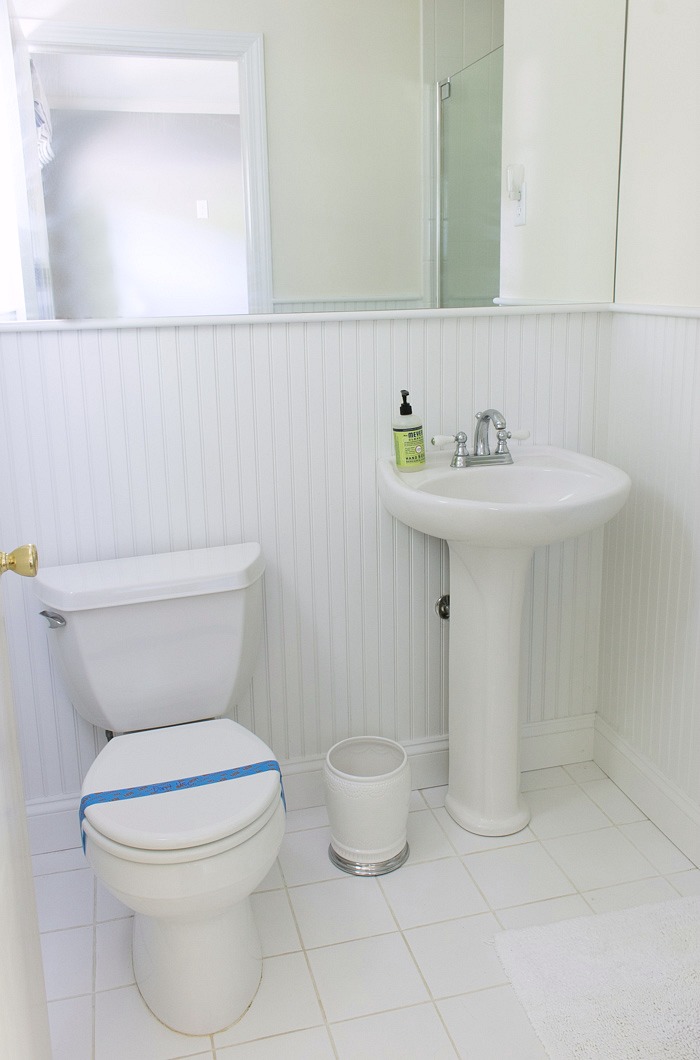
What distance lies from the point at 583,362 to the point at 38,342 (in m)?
1.28

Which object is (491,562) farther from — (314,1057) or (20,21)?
(20,21)

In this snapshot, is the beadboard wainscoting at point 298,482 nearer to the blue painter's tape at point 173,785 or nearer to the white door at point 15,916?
the blue painter's tape at point 173,785

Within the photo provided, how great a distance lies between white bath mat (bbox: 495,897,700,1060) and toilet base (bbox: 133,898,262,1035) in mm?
512

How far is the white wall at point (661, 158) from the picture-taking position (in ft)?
6.36

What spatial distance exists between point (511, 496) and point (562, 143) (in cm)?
86

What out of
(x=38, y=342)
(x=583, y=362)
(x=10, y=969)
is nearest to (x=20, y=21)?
(x=38, y=342)

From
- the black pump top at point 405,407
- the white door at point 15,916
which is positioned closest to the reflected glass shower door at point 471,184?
the black pump top at point 405,407

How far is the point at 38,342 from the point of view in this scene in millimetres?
1954

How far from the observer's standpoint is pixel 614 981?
1.73 metres

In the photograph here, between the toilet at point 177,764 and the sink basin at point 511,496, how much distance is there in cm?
38

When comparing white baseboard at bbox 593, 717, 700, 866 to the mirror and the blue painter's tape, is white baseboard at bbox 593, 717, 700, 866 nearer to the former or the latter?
the blue painter's tape

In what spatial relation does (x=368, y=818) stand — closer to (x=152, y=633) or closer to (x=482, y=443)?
(x=152, y=633)

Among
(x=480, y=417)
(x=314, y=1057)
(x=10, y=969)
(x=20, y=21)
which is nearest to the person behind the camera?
(x=10, y=969)

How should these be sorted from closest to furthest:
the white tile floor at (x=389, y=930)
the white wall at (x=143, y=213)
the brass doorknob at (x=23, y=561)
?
the brass doorknob at (x=23, y=561) < the white tile floor at (x=389, y=930) < the white wall at (x=143, y=213)
